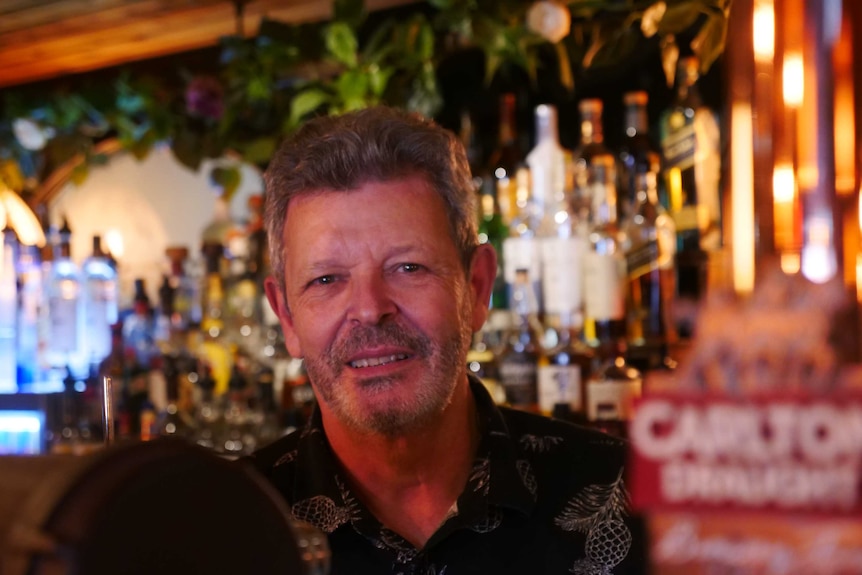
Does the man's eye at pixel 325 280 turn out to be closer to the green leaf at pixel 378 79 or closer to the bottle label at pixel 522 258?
the bottle label at pixel 522 258

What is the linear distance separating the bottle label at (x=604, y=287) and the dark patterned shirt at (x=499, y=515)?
0.85m

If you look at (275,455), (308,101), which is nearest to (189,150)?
(308,101)

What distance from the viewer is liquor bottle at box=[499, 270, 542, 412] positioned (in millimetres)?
2250

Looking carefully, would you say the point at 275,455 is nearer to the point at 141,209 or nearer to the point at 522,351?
the point at 522,351

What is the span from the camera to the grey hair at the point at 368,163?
4.15 feet

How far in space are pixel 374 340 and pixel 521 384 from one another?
108cm

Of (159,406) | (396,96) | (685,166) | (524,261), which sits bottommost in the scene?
(159,406)

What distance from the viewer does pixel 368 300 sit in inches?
47.3

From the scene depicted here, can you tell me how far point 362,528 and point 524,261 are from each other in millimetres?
1168

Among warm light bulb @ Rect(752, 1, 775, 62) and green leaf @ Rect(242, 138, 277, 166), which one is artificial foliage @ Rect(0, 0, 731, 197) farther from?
warm light bulb @ Rect(752, 1, 775, 62)

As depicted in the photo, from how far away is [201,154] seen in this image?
2854 mm

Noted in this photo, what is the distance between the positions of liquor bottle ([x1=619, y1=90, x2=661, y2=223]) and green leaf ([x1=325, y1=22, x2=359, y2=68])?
0.62m

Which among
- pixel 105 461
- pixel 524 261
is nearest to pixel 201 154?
pixel 524 261

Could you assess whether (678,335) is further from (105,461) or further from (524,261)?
(105,461)
